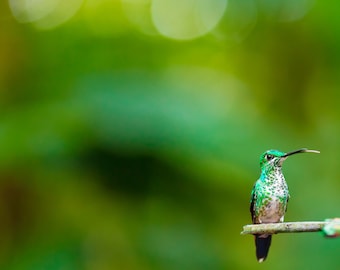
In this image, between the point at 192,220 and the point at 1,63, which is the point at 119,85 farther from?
the point at 192,220

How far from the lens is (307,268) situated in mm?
1358

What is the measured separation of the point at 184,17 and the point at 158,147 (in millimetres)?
1066

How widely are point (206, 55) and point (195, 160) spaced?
0.97 meters

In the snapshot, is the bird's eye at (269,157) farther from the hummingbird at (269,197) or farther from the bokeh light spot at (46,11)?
the bokeh light spot at (46,11)

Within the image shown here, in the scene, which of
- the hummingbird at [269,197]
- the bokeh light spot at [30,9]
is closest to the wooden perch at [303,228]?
the hummingbird at [269,197]

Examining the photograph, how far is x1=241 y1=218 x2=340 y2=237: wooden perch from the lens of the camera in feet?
0.67

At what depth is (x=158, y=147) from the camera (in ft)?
5.20

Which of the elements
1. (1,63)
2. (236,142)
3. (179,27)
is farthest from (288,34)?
(1,63)

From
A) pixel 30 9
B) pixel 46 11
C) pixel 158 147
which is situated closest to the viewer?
pixel 158 147

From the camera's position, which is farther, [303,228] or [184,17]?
[184,17]

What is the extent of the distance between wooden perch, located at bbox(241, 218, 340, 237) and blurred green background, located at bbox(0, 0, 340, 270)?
2.87 feet

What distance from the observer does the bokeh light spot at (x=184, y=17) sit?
236 centimetres

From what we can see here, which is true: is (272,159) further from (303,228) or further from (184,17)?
(184,17)

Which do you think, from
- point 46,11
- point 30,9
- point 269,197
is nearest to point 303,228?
point 269,197
